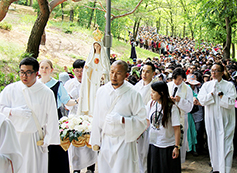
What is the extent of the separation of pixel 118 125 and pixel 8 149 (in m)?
1.67

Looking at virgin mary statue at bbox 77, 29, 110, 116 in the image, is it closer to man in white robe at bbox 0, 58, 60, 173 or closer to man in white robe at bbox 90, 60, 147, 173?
man in white robe at bbox 0, 58, 60, 173

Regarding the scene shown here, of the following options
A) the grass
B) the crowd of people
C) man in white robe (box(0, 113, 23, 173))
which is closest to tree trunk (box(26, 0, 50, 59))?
the grass

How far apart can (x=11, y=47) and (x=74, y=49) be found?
6.31 m

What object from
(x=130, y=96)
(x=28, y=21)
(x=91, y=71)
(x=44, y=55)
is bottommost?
(x=130, y=96)

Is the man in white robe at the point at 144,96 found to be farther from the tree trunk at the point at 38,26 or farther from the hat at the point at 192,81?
the tree trunk at the point at 38,26

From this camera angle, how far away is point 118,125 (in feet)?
12.6

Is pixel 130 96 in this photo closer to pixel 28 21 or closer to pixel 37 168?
pixel 37 168

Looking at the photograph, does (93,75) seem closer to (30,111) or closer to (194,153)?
(30,111)

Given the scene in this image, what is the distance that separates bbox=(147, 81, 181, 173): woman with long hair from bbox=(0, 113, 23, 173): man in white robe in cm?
244

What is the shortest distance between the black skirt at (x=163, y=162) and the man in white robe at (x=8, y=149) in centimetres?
246

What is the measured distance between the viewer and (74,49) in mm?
21047

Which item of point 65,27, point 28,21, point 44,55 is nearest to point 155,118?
point 44,55

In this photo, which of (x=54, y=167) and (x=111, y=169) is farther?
(x=54, y=167)

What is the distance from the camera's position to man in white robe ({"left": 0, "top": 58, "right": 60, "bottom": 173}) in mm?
3939
